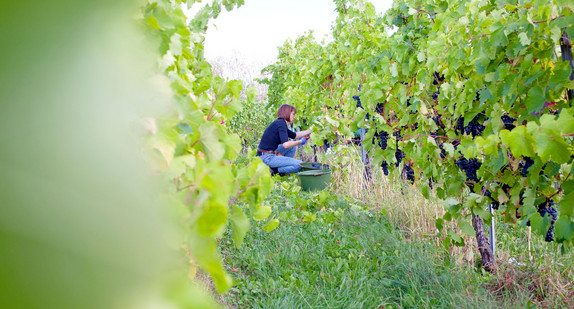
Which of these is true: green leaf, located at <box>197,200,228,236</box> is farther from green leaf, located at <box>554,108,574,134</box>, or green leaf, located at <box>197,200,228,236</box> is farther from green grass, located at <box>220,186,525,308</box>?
green grass, located at <box>220,186,525,308</box>

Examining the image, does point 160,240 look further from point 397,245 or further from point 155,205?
point 397,245

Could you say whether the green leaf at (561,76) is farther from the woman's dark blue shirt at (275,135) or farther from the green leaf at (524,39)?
the woman's dark blue shirt at (275,135)

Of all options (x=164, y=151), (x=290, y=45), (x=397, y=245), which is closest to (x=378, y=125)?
(x=397, y=245)

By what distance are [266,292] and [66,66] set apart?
2.23m

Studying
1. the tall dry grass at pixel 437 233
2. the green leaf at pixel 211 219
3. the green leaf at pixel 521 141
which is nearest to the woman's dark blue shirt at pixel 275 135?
the tall dry grass at pixel 437 233

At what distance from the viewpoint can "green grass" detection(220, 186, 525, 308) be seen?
219 cm

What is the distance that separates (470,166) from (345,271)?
0.99 m

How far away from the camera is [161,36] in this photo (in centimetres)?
63

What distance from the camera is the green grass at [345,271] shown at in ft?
7.20

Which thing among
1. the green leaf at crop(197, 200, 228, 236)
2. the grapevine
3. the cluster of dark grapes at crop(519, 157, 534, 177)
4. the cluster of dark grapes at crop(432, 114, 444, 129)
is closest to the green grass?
the grapevine

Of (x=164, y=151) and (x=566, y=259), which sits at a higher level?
(x=164, y=151)

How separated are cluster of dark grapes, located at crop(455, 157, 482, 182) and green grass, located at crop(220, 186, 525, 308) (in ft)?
2.06

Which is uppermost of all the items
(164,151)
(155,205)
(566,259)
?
(164,151)

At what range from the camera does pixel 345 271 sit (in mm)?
2518
